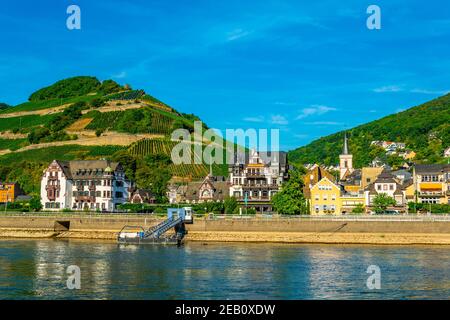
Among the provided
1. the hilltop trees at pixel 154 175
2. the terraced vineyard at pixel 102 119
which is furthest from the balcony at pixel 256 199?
the terraced vineyard at pixel 102 119

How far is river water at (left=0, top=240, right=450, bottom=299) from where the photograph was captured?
38.8 metres

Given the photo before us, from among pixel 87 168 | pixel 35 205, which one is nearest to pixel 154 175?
pixel 87 168

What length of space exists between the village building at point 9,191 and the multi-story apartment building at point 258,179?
161 ft

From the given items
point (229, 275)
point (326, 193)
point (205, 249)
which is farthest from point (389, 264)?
point (326, 193)

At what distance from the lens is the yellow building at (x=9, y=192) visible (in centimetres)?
12362

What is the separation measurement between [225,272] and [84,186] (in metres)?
65.0

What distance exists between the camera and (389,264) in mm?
52594

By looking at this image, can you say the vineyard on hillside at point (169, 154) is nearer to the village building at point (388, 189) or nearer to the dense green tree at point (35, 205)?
the dense green tree at point (35, 205)

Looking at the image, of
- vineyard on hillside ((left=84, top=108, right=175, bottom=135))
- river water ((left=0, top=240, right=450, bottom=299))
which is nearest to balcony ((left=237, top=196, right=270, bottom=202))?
river water ((left=0, top=240, right=450, bottom=299))

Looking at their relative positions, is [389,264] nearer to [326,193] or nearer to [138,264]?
[138,264]

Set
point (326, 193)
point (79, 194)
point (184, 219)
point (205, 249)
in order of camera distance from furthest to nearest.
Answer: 1. point (79, 194)
2. point (326, 193)
3. point (184, 219)
4. point (205, 249)

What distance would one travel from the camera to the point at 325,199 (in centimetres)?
9612
